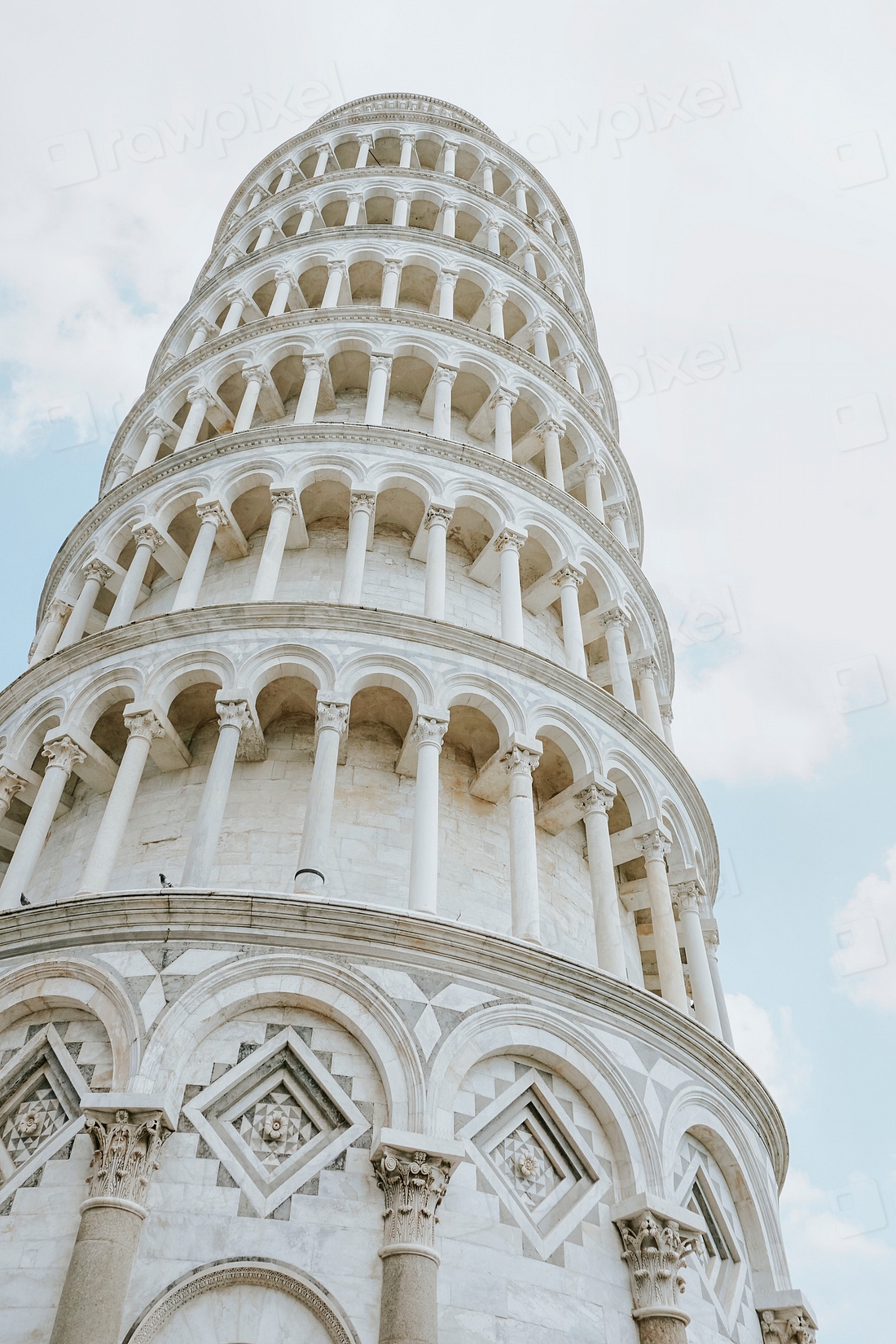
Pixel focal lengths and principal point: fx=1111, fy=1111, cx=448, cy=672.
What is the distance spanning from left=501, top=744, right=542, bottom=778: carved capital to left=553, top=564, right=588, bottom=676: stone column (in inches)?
76.5

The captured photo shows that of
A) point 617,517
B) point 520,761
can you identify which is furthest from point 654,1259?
point 617,517

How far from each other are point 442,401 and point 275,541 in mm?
4921

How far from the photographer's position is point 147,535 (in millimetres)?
16922

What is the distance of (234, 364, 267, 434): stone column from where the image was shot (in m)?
18.4

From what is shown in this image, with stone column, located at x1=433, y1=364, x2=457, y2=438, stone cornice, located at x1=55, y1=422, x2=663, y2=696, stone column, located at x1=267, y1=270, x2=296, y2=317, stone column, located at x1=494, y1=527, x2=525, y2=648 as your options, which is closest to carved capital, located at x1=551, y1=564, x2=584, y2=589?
stone column, located at x1=494, y1=527, x2=525, y2=648

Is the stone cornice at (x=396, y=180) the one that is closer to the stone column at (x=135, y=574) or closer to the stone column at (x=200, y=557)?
the stone column at (x=135, y=574)

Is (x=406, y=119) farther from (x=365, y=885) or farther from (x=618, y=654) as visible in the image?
(x=365, y=885)

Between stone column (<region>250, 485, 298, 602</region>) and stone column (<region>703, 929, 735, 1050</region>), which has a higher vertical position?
stone column (<region>250, 485, 298, 602</region>)

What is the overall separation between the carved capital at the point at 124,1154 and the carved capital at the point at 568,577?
10.5 meters

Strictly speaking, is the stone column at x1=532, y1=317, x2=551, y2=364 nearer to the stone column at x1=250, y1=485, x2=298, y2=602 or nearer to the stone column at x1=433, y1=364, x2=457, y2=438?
the stone column at x1=433, y1=364, x2=457, y2=438

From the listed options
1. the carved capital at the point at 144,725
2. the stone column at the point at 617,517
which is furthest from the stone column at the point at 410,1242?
the stone column at the point at 617,517

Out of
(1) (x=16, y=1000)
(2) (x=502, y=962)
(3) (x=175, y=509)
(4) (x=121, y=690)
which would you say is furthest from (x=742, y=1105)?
(3) (x=175, y=509)

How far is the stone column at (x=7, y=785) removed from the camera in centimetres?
1400

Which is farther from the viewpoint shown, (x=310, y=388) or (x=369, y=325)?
(x=369, y=325)
